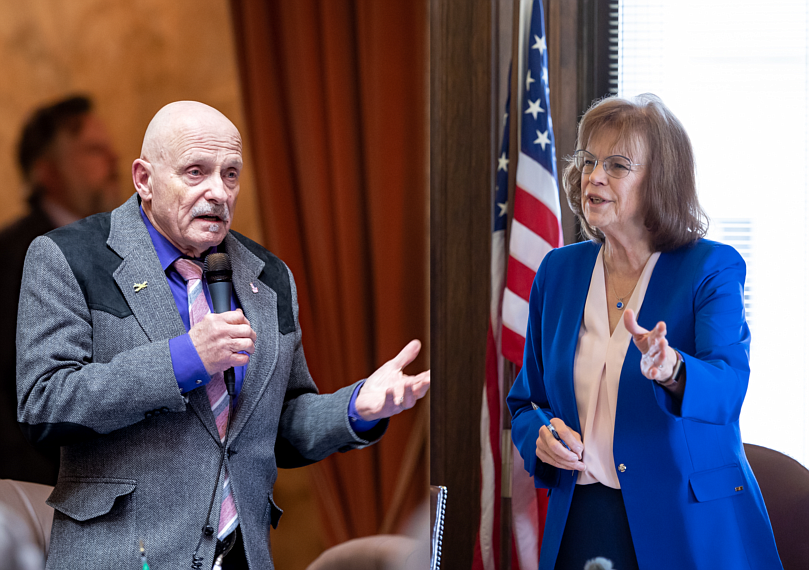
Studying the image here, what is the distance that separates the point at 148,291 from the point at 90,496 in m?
0.34

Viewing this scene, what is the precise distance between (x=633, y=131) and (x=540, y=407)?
82cm

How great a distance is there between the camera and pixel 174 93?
1247 mm

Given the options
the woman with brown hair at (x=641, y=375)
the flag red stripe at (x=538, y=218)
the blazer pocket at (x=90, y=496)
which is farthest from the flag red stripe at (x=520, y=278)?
the blazer pocket at (x=90, y=496)

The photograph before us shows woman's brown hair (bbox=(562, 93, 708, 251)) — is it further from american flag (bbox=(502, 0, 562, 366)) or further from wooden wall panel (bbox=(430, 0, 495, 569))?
wooden wall panel (bbox=(430, 0, 495, 569))

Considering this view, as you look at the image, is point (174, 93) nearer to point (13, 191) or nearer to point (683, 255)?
point (13, 191)

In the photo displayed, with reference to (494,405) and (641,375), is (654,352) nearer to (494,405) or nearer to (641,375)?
(641,375)

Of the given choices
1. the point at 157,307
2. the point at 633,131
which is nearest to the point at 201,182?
the point at 157,307

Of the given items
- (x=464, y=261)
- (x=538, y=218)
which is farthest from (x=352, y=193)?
(x=464, y=261)

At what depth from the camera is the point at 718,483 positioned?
1.60 meters

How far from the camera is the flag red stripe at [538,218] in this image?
2.40m

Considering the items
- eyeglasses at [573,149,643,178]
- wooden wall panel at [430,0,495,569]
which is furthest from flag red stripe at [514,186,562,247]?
eyeglasses at [573,149,643,178]

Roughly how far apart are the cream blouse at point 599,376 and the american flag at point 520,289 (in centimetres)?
58

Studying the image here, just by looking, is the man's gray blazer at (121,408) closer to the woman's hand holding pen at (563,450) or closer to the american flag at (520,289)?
the woman's hand holding pen at (563,450)

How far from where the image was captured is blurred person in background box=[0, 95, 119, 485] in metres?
1.21
